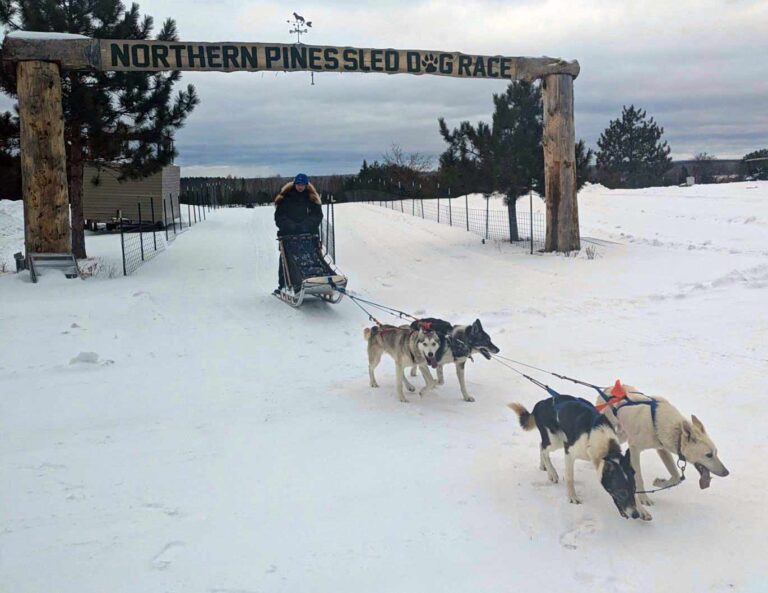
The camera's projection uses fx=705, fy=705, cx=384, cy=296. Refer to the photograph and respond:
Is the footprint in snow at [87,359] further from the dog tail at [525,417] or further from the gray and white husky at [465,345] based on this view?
the dog tail at [525,417]

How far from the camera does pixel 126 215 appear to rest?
24.9 meters

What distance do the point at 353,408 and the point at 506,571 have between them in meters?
2.90

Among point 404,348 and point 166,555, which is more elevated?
point 404,348

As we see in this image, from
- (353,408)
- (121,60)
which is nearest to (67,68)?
(121,60)

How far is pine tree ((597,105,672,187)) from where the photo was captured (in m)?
52.8

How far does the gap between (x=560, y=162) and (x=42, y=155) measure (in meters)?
9.96

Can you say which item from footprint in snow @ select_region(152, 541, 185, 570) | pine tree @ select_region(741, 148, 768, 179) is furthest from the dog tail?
pine tree @ select_region(741, 148, 768, 179)

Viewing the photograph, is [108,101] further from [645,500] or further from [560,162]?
[645,500]

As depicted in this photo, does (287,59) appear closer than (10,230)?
Yes

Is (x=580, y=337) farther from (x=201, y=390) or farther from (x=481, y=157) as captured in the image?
(x=481, y=157)

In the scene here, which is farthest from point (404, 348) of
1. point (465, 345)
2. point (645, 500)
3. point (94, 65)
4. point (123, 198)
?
point (123, 198)

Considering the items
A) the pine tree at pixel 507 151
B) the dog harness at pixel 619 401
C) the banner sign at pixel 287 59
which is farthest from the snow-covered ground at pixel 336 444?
the pine tree at pixel 507 151

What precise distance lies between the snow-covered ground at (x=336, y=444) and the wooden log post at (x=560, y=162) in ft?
10.3

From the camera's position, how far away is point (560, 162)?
14969 mm
